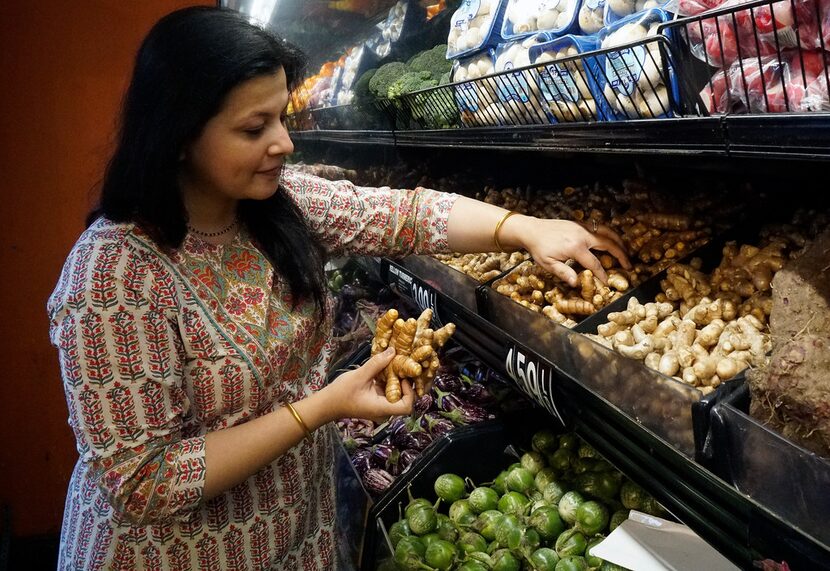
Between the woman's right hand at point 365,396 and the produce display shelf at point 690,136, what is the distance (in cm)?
62

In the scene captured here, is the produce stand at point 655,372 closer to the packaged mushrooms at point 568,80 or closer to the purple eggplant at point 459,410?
the packaged mushrooms at point 568,80

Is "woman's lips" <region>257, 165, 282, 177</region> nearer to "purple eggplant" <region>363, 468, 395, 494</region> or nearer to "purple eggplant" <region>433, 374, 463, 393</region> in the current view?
"purple eggplant" <region>363, 468, 395, 494</region>

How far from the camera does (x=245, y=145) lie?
133 centimetres

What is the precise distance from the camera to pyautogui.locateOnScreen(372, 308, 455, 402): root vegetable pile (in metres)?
1.45

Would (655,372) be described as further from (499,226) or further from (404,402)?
(499,226)

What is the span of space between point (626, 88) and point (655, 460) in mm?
690

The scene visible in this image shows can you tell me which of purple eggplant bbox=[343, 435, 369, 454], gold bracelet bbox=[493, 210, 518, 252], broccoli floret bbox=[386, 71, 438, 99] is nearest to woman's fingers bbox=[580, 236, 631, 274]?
gold bracelet bbox=[493, 210, 518, 252]

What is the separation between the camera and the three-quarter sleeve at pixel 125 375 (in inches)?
49.8

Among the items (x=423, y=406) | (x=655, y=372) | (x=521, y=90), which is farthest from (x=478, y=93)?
(x=423, y=406)

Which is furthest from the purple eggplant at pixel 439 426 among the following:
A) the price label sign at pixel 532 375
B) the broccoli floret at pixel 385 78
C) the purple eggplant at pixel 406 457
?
the broccoli floret at pixel 385 78

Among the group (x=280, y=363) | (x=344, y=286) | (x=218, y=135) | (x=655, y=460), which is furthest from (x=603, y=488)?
(x=344, y=286)

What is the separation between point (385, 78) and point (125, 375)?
188cm

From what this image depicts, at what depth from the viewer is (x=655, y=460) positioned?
1147 millimetres

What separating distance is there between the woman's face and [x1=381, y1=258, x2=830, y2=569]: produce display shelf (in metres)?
0.70
